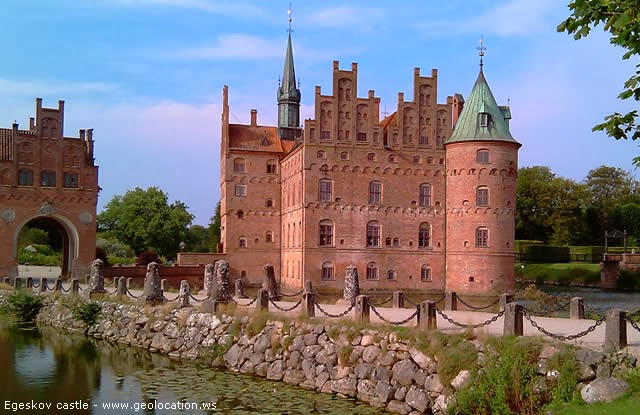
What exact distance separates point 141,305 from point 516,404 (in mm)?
14846

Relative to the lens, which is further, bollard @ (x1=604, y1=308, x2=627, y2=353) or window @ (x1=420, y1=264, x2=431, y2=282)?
window @ (x1=420, y1=264, x2=431, y2=282)

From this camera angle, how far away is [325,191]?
42.2 metres

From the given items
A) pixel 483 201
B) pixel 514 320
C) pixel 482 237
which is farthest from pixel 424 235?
pixel 514 320

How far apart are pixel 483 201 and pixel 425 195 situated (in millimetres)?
3965

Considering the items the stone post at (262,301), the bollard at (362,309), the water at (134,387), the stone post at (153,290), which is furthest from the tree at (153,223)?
the bollard at (362,309)

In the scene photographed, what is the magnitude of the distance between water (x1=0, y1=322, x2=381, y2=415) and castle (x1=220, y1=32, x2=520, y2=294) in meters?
22.7

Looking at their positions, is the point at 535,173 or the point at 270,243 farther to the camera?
the point at 535,173

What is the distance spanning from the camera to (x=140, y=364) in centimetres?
1870

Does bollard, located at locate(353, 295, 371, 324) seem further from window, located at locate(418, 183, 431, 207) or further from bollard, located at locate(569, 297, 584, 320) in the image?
window, located at locate(418, 183, 431, 207)

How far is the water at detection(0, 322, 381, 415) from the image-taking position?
1393cm

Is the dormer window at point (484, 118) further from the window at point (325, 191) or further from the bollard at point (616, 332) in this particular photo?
the bollard at point (616, 332)

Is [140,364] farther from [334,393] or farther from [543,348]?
[543,348]

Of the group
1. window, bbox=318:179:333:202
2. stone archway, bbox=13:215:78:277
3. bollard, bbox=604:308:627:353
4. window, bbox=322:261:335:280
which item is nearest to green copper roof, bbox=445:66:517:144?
window, bbox=318:179:333:202

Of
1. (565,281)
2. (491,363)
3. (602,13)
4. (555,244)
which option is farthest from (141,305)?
(555,244)
